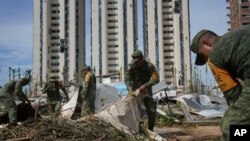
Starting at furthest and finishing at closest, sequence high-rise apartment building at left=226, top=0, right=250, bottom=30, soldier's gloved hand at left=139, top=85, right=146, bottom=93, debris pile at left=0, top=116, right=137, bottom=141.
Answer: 1. high-rise apartment building at left=226, top=0, right=250, bottom=30
2. soldier's gloved hand at left=139, top=85, right=146, bottom=93
3. debris pile at left=0, top=116, right=137, bottom=141

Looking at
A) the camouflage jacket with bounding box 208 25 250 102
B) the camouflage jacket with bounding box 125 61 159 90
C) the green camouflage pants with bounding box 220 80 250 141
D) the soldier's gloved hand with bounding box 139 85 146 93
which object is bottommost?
the soldier's gloved hand with bounding box 139 85 146 93

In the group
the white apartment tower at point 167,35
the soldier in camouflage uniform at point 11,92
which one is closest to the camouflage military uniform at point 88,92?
the soldier in camouflage uniform at point 11,92

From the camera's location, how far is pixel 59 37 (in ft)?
316

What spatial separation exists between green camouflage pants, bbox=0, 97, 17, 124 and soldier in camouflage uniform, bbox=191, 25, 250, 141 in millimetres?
7127

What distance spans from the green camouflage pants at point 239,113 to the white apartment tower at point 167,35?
87.3 meters

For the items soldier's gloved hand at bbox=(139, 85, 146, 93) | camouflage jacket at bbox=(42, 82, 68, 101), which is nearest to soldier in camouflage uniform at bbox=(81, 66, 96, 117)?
camouflage jacket at bbox=(42, 82, 68, 101)

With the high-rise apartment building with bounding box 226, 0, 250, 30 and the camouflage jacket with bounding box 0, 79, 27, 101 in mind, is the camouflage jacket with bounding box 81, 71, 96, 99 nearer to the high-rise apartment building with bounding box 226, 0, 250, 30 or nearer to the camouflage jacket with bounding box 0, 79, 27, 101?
the camouflage jacket with bounding box 0, 79, 27, 101

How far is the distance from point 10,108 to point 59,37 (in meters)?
86.9

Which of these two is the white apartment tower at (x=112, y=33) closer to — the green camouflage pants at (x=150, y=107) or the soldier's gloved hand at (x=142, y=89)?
the green camouflage pants at (x=150, y=107)

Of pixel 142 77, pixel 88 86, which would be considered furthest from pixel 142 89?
pixel 88 86

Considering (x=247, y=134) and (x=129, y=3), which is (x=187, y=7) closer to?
(x=129, y=3)

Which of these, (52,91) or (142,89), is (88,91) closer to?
(52,91)

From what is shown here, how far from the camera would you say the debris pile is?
669 centimetres

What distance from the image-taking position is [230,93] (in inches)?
130
